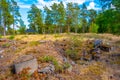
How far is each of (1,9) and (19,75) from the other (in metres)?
40.0

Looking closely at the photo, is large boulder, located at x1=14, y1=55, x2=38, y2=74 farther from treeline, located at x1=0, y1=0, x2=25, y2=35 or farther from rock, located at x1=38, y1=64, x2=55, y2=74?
treeline, located at x1=0, y1=0, x2=25, y2=35

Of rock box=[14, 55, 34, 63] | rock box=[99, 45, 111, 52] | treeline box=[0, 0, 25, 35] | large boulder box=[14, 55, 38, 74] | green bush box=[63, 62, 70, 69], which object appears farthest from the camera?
treeline box=[0, 0, 25, 35]

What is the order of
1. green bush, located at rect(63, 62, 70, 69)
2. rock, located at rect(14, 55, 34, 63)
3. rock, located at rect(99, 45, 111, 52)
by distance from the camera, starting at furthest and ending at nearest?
rock, located at rect(99, 45, 111, 52) → rock, located at rect(14, 55, 34, 63) → green bush, located at rect(63, 62, 70, 69)

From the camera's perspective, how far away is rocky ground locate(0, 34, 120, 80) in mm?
8750

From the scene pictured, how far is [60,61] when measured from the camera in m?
9.77

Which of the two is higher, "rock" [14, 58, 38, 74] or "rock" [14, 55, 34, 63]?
"rock" [14, 55, 34, 63]

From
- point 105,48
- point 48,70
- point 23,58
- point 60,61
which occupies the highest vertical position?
point 105,48

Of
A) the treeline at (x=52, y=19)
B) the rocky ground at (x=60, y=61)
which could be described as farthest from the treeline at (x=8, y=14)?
the rocky ground at (x=60, y=61)

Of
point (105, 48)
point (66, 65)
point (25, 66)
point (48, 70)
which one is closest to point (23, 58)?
point (25, 66)

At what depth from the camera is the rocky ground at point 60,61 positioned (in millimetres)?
8750

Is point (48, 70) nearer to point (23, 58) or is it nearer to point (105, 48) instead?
point (23, 58)

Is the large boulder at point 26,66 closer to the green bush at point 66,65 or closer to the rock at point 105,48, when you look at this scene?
the green bush at point 66,65

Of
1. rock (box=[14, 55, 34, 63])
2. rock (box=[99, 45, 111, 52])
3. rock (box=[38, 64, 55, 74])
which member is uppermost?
rock (box=[99, 45, 111, 52])

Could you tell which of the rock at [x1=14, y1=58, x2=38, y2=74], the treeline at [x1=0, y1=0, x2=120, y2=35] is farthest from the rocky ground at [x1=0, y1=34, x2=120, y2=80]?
Answer: the treeline at [x1=0, y1=0, x2=120, y2=35]
